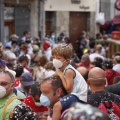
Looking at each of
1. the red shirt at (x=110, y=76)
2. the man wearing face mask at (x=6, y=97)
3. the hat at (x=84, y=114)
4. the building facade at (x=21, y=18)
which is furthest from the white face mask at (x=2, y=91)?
the building facade at (x=21, y=18)

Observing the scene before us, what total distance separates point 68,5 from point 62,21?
108 centimetres

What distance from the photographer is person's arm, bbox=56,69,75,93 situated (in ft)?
11.8

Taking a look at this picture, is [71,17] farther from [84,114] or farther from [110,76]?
[84,114]

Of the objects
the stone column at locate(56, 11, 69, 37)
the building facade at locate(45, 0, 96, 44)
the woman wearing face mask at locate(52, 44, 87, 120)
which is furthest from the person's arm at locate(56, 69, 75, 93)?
the stone column at locate(56, 11, 69, 37)

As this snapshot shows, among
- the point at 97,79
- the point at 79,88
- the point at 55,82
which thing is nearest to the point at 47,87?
the point at 55,82

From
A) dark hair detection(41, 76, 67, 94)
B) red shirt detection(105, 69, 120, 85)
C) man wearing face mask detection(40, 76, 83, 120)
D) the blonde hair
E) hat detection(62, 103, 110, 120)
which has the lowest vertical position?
red shirt detection(105, 69, 120, 85)

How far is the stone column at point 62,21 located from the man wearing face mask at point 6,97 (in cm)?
1895

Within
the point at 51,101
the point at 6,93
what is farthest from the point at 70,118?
the point at 6,93

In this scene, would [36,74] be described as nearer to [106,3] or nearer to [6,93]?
[6,93]

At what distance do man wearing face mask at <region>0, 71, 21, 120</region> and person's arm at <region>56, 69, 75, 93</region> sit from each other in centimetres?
49

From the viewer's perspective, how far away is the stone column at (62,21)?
22.5m

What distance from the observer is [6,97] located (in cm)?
357

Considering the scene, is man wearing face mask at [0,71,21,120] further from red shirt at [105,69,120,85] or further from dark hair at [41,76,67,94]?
red shirt at [105,69,120,85]

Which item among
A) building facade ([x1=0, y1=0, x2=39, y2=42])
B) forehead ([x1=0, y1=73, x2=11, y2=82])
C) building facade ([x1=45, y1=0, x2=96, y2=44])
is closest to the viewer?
forehead ([x1=0, y1=73, x2=11, y2=82])
